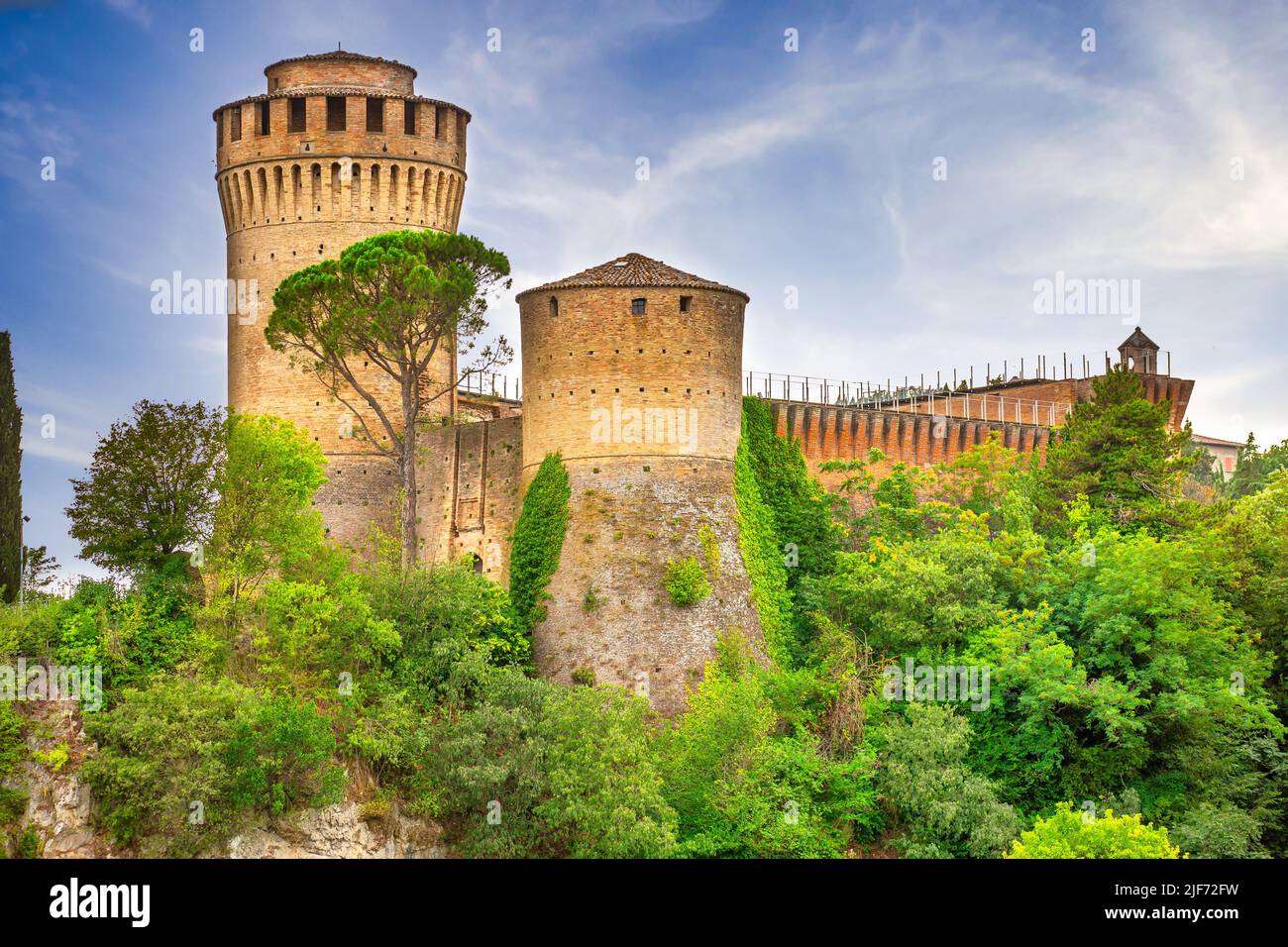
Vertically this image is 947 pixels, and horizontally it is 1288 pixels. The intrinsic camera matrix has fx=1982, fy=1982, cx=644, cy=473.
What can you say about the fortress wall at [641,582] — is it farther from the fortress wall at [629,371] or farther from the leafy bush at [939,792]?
the leafy bush at [939,792]

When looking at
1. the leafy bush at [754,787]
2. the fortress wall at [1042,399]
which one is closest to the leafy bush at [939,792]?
the leafy bush at [754,787]

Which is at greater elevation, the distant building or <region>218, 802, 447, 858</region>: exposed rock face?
the distant building

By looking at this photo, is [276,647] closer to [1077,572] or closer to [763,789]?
[763,789]

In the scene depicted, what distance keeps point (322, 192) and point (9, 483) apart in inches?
367

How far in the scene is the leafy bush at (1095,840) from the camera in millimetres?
32531

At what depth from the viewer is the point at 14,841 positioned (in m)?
31.5

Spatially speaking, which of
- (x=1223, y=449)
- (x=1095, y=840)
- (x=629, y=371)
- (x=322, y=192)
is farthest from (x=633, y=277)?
(x=1223, y=449)

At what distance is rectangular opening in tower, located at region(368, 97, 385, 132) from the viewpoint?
4394 centimetres

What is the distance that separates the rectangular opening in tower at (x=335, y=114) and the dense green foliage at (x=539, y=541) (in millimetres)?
9784

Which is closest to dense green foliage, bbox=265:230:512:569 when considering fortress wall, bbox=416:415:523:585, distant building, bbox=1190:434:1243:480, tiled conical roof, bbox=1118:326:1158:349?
fortress wall, bbox=416:415:523:585

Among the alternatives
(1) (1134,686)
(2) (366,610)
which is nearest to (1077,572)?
(1) (1134,686)

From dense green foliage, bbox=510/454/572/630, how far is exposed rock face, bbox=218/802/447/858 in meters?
5.27

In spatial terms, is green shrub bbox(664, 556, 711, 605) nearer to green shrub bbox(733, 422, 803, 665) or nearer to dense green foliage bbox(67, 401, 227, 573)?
green shrub bbox(733, 422, 803, 665)
